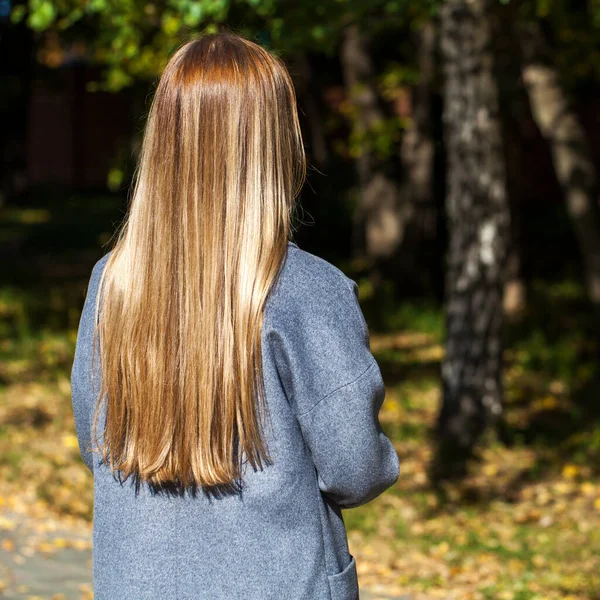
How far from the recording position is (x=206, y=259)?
1.82 m

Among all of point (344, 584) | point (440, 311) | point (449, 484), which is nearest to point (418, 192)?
point (440, 311)

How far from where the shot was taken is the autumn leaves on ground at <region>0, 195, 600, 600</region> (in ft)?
16.6

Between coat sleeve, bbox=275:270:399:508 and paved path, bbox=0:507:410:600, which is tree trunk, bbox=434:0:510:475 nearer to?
paved path, bbox=0:507:410:600

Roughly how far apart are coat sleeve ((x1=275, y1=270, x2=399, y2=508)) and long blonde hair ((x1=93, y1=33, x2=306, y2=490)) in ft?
0.23

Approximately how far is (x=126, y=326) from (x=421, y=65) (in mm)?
10065

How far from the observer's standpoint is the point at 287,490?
1.84m

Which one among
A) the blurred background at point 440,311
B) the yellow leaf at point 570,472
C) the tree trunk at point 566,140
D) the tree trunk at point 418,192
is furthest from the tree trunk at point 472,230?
the tree trunk at point 418,192

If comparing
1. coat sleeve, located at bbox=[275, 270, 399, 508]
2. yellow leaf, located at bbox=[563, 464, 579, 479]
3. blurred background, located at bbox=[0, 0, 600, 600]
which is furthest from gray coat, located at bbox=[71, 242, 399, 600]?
yellow leaf, located at bbox=[563, 464, 579, 479]

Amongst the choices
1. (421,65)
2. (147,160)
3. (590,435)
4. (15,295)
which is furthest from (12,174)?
(147,160)

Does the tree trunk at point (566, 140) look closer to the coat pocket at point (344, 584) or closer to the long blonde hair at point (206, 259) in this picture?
the long blonde hair at point (206, 259)

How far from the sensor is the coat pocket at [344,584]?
1888 mm

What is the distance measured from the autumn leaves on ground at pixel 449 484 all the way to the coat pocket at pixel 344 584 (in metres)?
2.88

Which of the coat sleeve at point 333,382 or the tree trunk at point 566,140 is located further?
the tree trunk at point 566,140

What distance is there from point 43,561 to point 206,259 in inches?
149
